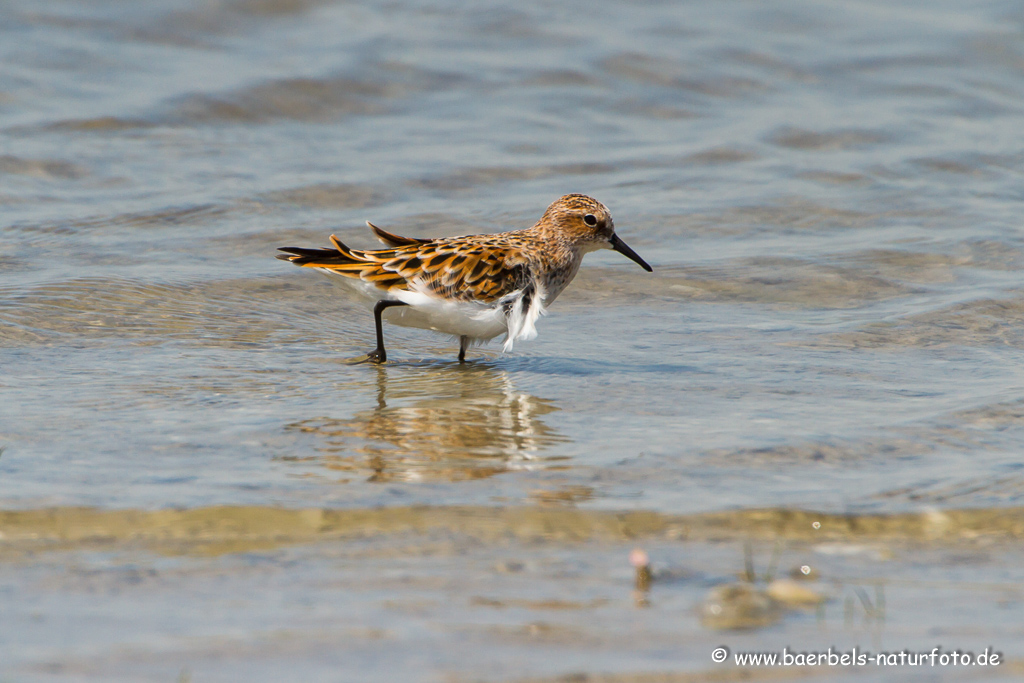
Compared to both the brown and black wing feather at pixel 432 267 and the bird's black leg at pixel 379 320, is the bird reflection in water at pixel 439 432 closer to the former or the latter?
the bird's black leg at pixel 379 320

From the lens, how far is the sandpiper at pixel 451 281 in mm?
7551

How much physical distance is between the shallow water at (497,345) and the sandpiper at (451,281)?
1.14ft

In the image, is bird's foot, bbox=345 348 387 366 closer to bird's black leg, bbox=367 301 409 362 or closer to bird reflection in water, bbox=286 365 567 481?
bird's black leg, bbox=367 301 409 362

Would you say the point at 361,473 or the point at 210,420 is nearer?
the point at 361,473

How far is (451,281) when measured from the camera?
24.8 feet

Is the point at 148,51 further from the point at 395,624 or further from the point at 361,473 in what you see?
the point at 395,624

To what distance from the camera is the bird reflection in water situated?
5727mm

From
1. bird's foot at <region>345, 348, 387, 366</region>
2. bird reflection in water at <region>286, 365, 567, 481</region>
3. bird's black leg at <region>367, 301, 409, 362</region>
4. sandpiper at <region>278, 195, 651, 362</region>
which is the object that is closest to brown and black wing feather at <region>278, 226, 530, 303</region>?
sandpiper at <region>278, 195, 651, 362</region>

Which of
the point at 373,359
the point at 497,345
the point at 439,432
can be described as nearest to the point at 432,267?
the point at 373,359

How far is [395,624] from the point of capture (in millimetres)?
4016

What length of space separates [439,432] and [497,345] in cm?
243

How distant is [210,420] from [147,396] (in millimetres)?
601

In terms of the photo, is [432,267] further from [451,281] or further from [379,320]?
[379,320]

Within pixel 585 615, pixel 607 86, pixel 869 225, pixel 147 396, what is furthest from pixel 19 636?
pixel 607 86
